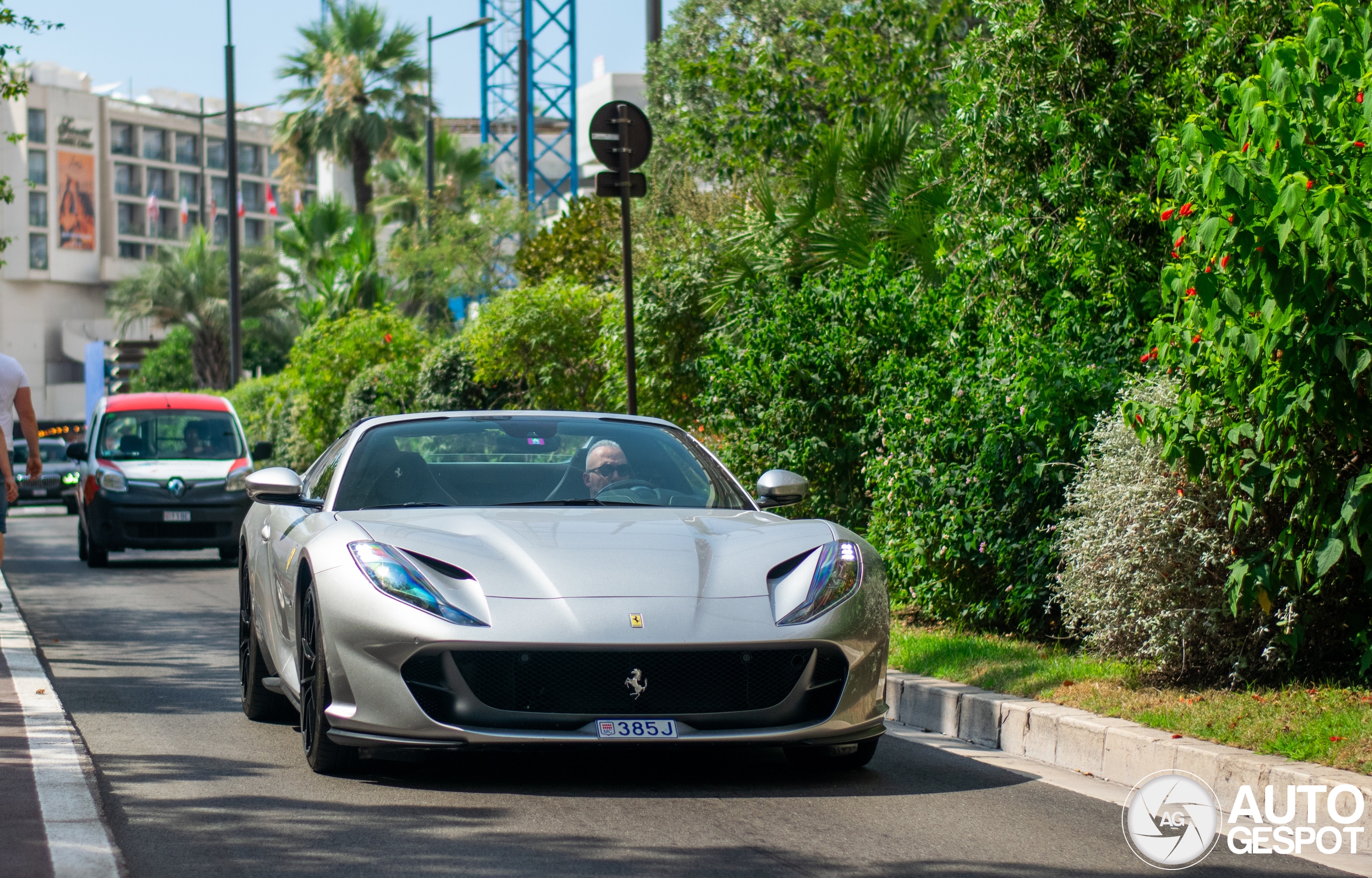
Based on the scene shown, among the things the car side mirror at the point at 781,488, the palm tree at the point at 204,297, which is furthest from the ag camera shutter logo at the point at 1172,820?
the palm tree at the point at 204,297

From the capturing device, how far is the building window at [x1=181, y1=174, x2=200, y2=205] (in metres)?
106

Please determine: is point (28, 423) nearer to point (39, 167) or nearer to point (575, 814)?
point (575, 814)

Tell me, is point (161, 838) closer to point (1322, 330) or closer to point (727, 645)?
point (727, 645)

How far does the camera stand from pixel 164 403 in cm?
1888

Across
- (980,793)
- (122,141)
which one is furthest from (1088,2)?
(122,141)

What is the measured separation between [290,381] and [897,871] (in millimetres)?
26677

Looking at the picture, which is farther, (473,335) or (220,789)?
(473,335)

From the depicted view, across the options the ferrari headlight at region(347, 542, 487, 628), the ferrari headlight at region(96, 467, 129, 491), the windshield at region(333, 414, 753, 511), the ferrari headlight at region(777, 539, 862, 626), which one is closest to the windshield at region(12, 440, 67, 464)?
the ferrari headlight at region(96, 467, 129, 491)

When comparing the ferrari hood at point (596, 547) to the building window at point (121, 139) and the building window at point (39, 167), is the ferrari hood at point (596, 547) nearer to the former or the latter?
the building window at point (39, 167)

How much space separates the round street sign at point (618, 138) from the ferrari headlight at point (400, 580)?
7.17 meters

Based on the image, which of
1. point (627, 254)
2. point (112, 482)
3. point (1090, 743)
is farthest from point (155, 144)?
point (1090, 743)

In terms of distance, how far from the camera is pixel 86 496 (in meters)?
17.4

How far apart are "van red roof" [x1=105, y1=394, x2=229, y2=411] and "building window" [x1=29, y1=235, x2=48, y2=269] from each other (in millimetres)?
78293

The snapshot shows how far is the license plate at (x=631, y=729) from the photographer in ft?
17.4
